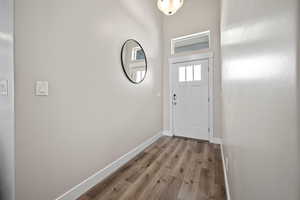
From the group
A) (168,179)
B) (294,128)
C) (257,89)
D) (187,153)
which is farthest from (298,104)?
(187,153)

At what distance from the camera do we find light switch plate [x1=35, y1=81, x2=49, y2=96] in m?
1.05

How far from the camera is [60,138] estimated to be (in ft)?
4.00

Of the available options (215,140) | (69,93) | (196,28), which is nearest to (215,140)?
(215,140)

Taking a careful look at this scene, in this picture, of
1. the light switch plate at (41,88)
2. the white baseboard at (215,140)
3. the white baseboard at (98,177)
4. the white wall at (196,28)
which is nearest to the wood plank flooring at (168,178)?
the white baseboard at (98,177)

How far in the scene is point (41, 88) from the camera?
108cm

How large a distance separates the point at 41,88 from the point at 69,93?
9.4 inches

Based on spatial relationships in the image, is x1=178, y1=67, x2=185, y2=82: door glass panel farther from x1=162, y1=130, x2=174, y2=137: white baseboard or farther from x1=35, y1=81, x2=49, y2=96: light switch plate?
x1=35, y1=81, x2=49, y2=96: light switch plate

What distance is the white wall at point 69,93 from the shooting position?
1002mm

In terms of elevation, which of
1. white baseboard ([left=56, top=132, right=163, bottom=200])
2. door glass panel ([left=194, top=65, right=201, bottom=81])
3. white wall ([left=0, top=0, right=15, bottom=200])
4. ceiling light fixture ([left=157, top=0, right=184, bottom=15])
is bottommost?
white baseboard ([left=56, top=132, right=163, bottom=200])

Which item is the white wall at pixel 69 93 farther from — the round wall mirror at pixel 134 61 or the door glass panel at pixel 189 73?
the door glass panel at pixel 189 73

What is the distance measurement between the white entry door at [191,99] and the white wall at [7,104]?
292 cm

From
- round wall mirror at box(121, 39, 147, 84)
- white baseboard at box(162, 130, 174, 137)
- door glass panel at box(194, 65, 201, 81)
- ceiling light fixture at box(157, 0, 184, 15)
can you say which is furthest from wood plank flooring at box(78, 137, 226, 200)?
ceiling light fixture at box(157, 0, 184, 15)

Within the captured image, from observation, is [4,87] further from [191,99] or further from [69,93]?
[191,99]

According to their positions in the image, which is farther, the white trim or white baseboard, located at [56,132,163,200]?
the white trim
